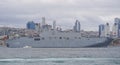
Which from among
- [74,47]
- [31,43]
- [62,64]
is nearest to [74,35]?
[74,47]

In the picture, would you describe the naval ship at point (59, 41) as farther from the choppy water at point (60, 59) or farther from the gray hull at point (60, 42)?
the choppy water at point (60, 59)

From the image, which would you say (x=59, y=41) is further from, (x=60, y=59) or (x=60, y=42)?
(x=60, y=59)

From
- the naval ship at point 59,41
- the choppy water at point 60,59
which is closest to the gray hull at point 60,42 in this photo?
the naval ship at point 59,41

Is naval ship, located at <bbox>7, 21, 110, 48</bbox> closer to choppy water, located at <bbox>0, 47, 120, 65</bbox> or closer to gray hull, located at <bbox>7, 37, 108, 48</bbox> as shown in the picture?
gray hull, located at <bbox>7, 37, 108, 48</bbox>

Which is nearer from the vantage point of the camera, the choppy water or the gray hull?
the choppy water

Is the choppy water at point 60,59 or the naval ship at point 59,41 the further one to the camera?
the naval ship at point 59,41

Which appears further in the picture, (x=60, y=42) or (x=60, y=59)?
(x=60, y=42)

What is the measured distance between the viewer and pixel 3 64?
60469mm

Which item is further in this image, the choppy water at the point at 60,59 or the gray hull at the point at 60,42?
the gray hull at the point at 60,42

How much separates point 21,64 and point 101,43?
102681mm

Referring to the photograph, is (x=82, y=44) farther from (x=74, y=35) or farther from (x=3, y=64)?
(x=3, y=64)

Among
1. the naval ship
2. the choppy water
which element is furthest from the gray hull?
the choppy water

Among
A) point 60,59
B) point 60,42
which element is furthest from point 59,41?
point 60,59

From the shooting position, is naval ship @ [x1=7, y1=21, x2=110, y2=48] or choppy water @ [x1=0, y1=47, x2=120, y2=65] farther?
naval ship @ [x1=7, y1=21, x2=110, y2=48]
